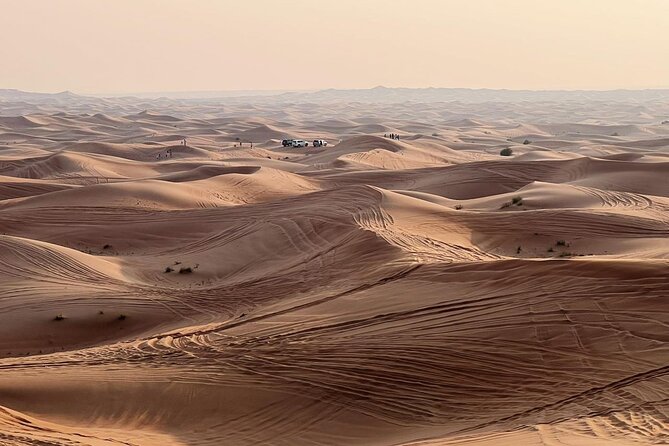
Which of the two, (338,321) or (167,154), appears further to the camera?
(167,154)

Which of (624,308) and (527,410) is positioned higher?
(624,308)

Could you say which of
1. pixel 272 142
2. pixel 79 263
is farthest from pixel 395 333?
pixel 272 142

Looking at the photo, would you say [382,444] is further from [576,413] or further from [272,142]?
[272,142]

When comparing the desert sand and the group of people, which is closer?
the desert sand

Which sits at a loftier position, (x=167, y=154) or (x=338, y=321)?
(x=338, y=321)

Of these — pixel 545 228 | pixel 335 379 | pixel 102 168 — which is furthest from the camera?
pixel 102 168

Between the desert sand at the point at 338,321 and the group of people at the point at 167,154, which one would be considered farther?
the group of people at the point at 167,154

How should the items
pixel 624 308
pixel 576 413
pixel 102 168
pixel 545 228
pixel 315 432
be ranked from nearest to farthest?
pixel 576 413 < pixel 315 432 < pixel 624 308 < pixel 545 228 < pixel 102 168

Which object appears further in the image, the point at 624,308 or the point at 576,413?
the point at 624,308
